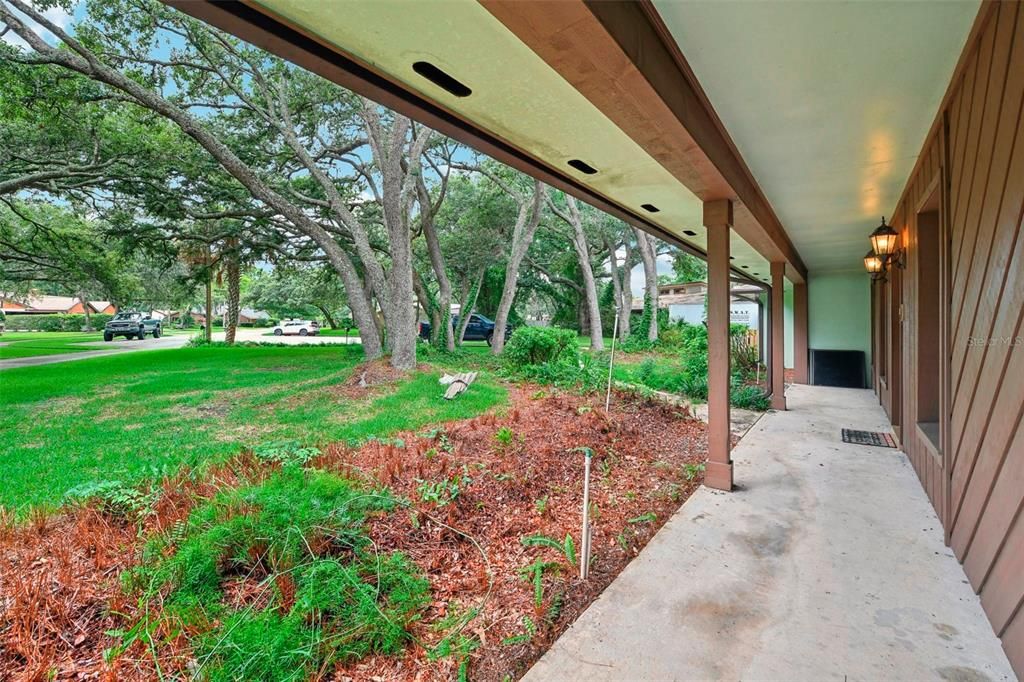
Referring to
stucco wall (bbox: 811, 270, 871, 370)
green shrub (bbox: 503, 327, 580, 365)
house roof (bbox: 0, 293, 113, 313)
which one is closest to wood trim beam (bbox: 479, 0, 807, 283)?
green shrub (bbox: 503, 327, 580, 365)

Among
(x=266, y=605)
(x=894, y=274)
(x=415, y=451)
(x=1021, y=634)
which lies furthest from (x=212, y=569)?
(x=894, y=274)

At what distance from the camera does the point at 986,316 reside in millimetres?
1925

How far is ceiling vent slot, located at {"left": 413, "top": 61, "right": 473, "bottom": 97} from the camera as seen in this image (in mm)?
1834

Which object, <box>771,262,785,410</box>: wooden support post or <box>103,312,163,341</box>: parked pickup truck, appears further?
<box>103,312,163,341</box>: parked pickup truck

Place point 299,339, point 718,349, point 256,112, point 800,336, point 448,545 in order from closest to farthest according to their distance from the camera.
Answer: point 448,545, point 718,349, point 256,112, point 800,336, point 299,339

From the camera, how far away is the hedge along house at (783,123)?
63.0 inches

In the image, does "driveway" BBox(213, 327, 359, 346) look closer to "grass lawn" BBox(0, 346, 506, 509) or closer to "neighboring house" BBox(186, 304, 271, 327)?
"grass lawn" BBox(0, 346, 506, 509)

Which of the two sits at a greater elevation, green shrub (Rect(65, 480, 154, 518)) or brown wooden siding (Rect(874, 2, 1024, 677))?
Answer: brown wooden siding (Rect(874, 2, 1024, 677))

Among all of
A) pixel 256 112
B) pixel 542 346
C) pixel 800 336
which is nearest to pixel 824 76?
pixel 542 346

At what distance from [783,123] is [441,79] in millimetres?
2127

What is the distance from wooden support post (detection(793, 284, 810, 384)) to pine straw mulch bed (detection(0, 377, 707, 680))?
6288mm

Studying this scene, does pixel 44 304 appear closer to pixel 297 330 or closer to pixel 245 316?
pixel 245 316

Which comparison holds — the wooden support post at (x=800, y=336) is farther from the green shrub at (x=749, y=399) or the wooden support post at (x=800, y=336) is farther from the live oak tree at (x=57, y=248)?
the live oak tree at (x=57, y=248)

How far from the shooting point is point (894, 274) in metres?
4.85
